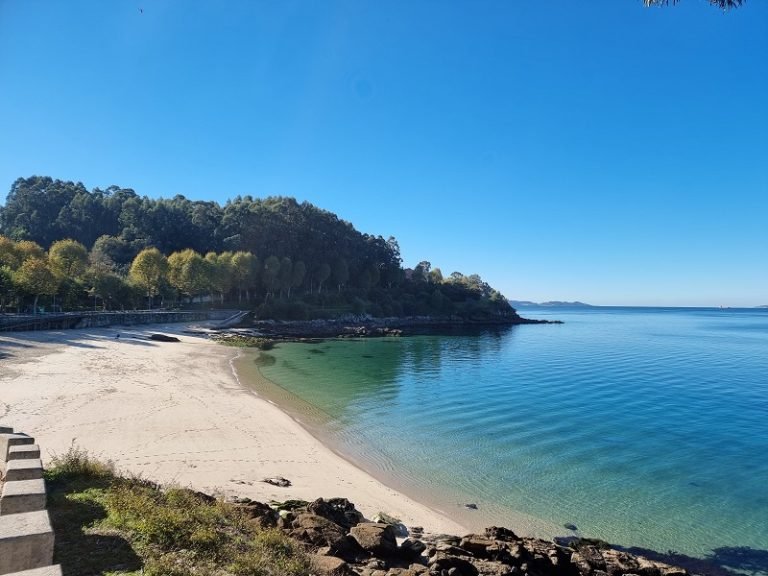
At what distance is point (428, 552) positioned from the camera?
409 inches

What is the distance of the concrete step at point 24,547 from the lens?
562cm

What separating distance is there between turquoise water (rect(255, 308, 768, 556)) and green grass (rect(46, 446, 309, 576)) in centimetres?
858

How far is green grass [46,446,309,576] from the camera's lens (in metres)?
6.63

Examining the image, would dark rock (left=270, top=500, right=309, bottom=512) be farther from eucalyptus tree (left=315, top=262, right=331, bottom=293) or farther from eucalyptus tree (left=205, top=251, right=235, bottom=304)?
Answer: eucalyptus tree (left=315, top=262, right=331, bottom=293)

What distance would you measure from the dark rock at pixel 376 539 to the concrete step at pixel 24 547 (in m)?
6.26

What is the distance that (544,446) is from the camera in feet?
69.8

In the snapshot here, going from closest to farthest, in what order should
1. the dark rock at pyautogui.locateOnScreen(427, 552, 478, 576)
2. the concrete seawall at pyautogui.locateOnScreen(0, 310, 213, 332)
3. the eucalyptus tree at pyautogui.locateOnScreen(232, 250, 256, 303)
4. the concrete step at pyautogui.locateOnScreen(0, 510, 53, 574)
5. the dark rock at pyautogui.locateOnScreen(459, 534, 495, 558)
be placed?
the concrete step at pyautogui.locateOnScreen(0, 510, 53, 574), the dark rock at pyautogui.locateOnScreen(427, 552, 478, 576), the dark rock at pyautogui.locateOnScreen(459, 534, 495, 558), the concrete seawall at pyautogui.locateOnScreen(0, 310, 213, 332), the eucalyptus tree at pyautogui.locateOnScreen(232, 250, 256, 303)

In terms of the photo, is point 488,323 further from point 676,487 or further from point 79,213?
point 79,213

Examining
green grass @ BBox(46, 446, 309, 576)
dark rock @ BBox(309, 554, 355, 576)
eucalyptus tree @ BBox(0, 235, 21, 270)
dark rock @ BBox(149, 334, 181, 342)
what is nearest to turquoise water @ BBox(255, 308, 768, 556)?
dark rock @ BBox(309, 554, 355, 576)

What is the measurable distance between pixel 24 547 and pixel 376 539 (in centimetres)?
680

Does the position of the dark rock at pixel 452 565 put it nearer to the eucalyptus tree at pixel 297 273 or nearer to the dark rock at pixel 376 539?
the dark rock at pixel 376 539

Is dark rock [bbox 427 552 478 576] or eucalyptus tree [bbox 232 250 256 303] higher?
eucalyptus tree [bbox 232 250 256 303]

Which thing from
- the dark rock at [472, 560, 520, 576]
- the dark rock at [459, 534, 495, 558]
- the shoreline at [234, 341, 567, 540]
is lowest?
the shoreline at [234, 341, 567, 540]

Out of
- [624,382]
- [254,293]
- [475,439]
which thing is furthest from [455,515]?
[254,293]
